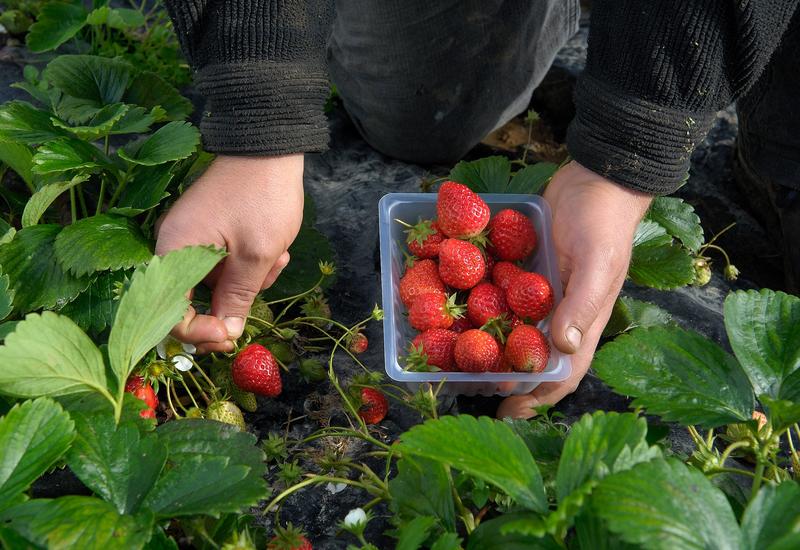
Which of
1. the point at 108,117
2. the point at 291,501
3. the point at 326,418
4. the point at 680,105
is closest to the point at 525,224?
the point at 680,105

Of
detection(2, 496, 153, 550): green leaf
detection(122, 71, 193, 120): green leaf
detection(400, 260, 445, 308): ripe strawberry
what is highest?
detection(2, 496, 153, 550): green leaf

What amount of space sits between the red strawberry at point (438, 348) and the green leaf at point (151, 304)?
17.7 inches

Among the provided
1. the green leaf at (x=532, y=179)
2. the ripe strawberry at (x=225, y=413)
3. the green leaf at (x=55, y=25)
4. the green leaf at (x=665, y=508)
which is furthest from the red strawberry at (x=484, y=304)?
the green leaf at (x=55, y=25)

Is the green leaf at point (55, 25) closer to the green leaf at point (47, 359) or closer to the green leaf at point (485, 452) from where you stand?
the green leaf at point (47, 359)

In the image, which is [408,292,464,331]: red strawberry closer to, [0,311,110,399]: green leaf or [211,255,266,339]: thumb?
[211,255,266,339]: thumb

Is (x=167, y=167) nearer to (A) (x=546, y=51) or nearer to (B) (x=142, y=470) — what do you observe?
(B) (x=142, y=470)

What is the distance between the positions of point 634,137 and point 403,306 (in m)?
0.41

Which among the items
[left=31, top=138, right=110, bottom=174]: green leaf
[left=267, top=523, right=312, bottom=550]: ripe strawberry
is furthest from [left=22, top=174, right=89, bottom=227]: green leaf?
[left=267, top=523, right=312, bottom=550]: ripe strawberry

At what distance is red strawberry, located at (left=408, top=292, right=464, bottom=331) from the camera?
3.53 feet

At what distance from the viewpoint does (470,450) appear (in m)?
0.56

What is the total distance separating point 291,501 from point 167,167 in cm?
47

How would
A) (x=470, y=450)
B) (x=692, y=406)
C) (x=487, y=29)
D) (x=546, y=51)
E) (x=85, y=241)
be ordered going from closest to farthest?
1. (x=470, y=450)
2. (x=692, y=406)
3. (x=85, y=241)
4. (x=487, y=29)
5. (x=546, y=51)

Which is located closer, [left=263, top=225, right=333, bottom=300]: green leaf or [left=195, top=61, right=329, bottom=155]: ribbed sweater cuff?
[left=195, top=61, right=329, bottom=155]: ribbed sweater cuff

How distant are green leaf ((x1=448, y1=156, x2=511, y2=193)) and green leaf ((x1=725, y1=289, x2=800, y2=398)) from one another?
61cm
